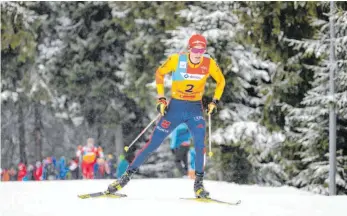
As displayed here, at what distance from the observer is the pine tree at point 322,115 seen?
1353 cm

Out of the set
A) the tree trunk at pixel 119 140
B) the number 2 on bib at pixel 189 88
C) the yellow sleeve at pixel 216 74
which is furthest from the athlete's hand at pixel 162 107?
the tree trunk at pixel 119 140

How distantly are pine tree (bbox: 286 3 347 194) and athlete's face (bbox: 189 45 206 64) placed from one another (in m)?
5.69

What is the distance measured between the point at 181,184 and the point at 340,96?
437 cm

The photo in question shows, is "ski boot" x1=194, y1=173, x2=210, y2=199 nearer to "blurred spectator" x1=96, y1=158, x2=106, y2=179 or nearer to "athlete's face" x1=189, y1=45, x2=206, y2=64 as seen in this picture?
"athlete's face" x1=189, y1=45, x2=206, y2=64

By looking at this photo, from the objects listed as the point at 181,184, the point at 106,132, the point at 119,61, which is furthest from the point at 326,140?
the point at 106,132

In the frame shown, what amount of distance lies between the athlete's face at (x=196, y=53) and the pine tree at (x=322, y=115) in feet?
18.7

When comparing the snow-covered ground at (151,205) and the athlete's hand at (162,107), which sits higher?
the athlete's hand at (162,107)

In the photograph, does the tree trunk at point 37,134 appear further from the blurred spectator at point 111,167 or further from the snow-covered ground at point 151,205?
the snow-covered ground at point 151,205

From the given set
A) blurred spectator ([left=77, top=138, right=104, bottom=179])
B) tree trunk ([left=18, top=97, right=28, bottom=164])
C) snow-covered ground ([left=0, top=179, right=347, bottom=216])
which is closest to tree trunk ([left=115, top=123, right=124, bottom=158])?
tree trunk ([left=18, top=97, right=28, bottom=164])

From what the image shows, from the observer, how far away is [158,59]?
23578 millimetres

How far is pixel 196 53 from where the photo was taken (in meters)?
8.54

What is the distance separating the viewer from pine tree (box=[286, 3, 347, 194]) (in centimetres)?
1353

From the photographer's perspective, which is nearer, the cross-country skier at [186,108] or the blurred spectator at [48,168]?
the cross-country skier at [186,108]

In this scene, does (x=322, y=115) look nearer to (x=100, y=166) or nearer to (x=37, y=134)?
(x=100, y=166)
